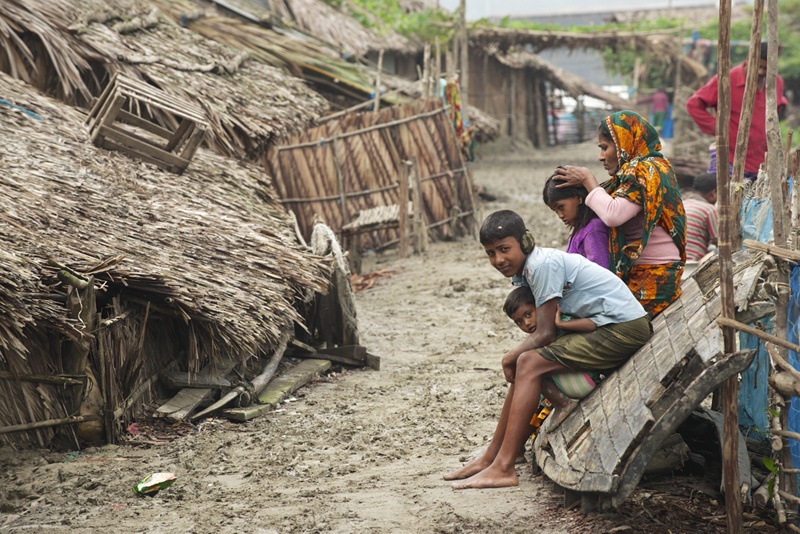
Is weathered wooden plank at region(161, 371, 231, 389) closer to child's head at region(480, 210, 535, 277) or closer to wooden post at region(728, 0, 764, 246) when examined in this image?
child's head at region(480, 210, 535, 277)

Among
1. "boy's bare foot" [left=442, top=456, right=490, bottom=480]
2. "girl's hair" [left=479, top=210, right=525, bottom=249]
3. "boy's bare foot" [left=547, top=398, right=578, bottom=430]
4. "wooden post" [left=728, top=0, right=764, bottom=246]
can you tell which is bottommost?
"boy's bare foot" [left=442, top=456, right=490, bottom=480]

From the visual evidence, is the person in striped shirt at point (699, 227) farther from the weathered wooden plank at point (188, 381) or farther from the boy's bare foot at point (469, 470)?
the weathered wooden plank at point (188, 381)

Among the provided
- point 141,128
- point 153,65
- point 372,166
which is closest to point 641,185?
point 141,128

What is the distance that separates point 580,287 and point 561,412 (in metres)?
0.54

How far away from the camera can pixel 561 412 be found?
3773 mm

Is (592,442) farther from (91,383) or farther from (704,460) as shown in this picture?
(91,383)

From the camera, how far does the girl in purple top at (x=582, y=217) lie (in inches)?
158

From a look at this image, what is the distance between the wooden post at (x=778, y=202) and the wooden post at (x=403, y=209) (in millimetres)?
7354

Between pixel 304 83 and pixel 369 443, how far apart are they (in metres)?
7.72

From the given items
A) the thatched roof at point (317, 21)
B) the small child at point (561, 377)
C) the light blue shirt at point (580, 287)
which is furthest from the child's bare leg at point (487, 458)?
the thatched roof at point (317, 21)

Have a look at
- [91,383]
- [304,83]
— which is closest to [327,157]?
[304,83]

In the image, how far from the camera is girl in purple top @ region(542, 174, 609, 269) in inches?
158

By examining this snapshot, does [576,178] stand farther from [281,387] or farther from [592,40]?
[592,40]

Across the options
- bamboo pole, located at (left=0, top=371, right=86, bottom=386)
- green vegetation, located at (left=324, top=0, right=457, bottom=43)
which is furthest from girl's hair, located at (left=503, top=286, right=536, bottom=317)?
green vegetation, located at (left=324, top=0, right=457, bottom=43)
